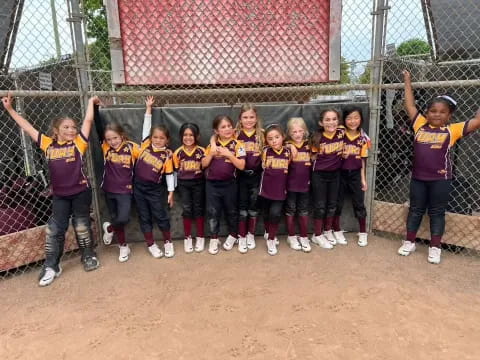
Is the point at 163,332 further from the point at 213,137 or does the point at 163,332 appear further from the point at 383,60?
the point at 383,60

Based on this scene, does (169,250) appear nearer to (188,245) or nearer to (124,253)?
(188,245)

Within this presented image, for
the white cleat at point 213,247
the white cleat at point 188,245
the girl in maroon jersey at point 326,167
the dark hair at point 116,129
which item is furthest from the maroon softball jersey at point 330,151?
the dark hair at point 116,129

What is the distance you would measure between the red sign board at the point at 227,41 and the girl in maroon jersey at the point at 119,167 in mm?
509

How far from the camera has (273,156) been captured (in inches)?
152

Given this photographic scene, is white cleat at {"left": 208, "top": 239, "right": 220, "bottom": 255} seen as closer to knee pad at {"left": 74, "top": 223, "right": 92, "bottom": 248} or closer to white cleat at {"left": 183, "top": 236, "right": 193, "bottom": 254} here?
white cleat at {"left": 183, "top": 236, "right": 193, "bottom": 254}

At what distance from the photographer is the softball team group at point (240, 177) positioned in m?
3.55

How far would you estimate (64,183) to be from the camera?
11.5 ft

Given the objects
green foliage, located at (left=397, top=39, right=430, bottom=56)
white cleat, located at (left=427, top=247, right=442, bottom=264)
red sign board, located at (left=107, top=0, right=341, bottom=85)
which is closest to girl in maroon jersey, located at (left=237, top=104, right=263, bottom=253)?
red sign board, located at (left=107, top=0, right=341, bottom=85)

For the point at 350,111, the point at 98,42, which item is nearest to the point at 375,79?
the point at 350,111

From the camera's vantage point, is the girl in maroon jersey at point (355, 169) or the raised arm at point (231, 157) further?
the girl in maroon jersey at point (355, 169)

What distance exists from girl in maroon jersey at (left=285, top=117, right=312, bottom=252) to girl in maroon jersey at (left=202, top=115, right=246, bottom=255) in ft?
1.89

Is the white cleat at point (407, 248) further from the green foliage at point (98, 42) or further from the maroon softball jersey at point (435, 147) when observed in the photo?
the green foliage at point (98, 42)

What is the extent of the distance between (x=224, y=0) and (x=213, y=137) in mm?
1484

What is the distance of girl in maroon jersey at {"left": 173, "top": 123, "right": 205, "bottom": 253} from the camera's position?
12.9 ft
